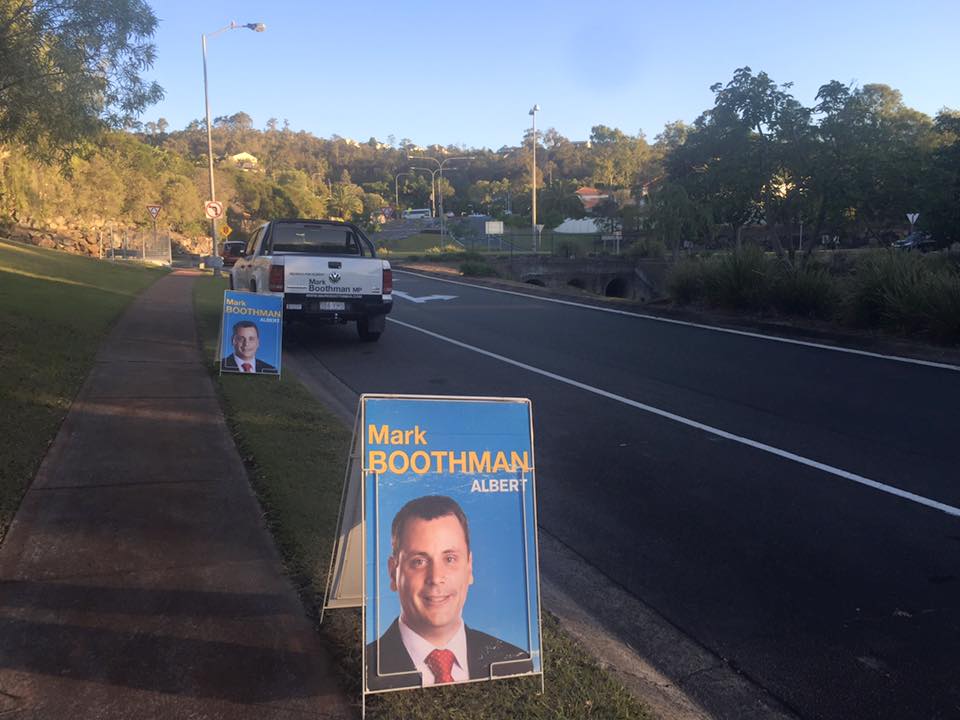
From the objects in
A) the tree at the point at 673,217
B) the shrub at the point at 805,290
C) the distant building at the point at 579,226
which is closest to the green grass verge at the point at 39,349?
the shrub at the point at 805,290

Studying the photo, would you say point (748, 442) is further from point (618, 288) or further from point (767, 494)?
point (618, 288)

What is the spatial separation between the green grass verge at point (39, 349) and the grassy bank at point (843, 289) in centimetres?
1160

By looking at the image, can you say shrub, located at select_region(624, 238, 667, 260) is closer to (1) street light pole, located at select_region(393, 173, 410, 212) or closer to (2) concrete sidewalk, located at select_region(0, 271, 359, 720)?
(2) concrete sidewalk, located at select_region(0, 271, 359, 720)

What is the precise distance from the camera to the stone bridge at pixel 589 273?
39.2m

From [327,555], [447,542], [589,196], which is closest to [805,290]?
[327,555]

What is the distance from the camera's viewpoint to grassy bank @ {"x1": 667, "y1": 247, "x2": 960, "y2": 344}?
12508mm

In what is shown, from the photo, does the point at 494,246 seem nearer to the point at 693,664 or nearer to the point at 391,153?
the point at 693,664

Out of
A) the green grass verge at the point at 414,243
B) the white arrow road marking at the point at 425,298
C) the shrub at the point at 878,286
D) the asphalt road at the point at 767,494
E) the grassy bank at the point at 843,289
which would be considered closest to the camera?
the asphalt road at the point at 767,494

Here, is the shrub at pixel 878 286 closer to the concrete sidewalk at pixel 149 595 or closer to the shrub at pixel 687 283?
the shrub at pixel 687 283

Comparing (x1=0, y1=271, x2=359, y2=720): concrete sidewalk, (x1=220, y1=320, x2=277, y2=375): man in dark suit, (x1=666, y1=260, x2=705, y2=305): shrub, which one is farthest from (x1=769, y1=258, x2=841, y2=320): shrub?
(x1=0, y1=271, x2=359, y2=720): concrete sidewalk

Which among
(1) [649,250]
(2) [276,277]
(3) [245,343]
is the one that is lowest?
(3) [245,343]

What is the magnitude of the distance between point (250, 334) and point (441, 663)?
7473mm

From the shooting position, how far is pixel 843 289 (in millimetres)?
14500

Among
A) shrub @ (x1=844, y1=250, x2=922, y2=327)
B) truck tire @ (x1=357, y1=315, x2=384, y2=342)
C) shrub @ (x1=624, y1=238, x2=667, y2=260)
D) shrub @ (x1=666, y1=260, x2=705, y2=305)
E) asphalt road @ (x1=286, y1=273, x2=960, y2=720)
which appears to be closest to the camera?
asphalt road @ (x1=286, y1=273, x2=960, y2=720)
